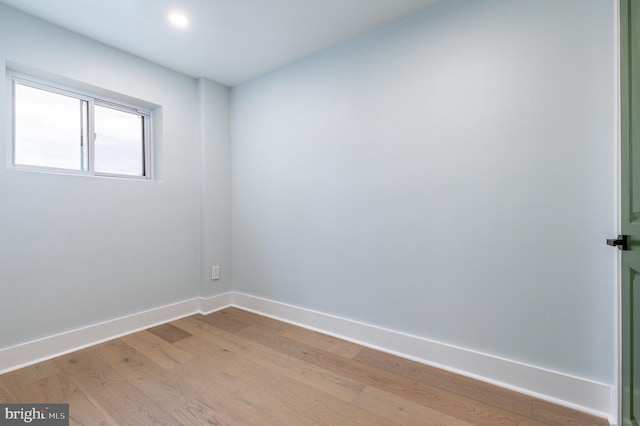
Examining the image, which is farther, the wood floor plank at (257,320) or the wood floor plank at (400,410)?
the wood floor plank at (257,320)

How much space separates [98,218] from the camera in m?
2.32

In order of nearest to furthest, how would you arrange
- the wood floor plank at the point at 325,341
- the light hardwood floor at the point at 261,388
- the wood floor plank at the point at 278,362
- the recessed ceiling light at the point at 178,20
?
the light hardwood floor at the point at 261,388, the wood floor plank at the point at 278,362, the recessed ceiling light at the point at 178,20, the wood floor plank at the point at 325,341

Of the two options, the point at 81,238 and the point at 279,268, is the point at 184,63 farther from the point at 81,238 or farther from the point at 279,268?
the point at 279,268

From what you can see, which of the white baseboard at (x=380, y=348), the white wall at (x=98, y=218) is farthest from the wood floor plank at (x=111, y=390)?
the white wall at (x=98, y=218)

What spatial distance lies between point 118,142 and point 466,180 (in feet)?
9.45

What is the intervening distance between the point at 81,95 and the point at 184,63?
87cm

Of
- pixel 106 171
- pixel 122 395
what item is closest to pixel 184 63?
pixel 106 171

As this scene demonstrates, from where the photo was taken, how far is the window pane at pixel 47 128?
207 cm

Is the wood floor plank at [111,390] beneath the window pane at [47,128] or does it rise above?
beneath

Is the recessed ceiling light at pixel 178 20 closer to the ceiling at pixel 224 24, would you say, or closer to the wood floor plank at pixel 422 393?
the ceiling at pixel 224 24

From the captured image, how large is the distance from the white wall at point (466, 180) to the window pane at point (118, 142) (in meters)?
1.37

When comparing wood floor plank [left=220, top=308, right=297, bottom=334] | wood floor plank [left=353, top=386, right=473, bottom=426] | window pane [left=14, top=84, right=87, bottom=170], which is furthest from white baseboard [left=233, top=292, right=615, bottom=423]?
window pane [left=14, top=84, right=87, bottom=170]

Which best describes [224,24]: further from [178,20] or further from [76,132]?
[76,132]

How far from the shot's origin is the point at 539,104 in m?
1.61
